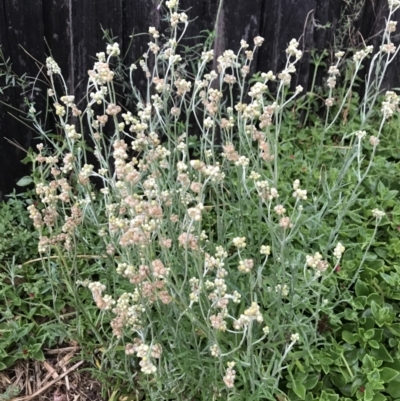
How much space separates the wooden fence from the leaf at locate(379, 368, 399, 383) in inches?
62.1

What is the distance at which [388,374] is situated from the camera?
195cm

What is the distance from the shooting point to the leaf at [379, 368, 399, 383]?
1.94 meters

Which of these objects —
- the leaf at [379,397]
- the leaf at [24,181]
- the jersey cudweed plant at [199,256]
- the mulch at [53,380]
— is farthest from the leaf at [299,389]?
the leaf at [24,181]

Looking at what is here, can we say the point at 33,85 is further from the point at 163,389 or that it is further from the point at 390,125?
the point at 390,125

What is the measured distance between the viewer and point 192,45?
2.65 m

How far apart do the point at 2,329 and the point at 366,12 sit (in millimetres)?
2341

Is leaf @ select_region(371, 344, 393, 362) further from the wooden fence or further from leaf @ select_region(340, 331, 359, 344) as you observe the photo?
the wooden fence

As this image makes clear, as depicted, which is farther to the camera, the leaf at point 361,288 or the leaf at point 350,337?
the leaf at point 361,288

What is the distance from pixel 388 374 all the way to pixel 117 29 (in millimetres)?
1750

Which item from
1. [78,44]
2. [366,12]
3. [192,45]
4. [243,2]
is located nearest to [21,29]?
[78,44]

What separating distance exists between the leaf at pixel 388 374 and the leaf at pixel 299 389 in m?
0.28

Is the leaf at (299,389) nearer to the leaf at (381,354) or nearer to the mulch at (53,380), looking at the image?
the leaf at (381,354)

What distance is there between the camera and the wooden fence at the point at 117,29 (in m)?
2.39

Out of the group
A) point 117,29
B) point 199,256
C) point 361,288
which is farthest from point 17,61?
point 361,288
